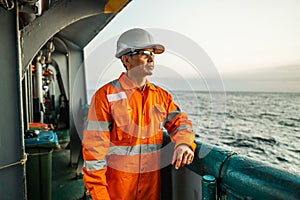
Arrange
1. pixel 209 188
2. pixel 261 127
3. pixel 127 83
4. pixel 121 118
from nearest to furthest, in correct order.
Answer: pixel 209 188
pixel 121 118
pixel 127 83
pixel 261 127

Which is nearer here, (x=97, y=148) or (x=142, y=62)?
(x=97, y=148)

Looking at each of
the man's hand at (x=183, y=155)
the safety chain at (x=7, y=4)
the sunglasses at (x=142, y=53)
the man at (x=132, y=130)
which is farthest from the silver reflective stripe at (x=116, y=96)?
the safety chain at (x=7, y=4)

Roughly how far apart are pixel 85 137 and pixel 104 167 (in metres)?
0.19

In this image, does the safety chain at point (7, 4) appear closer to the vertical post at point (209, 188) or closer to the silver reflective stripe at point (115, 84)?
the silver reflective stripe at point (115, 84)

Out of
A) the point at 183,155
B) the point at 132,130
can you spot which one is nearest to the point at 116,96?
the point at 132,130

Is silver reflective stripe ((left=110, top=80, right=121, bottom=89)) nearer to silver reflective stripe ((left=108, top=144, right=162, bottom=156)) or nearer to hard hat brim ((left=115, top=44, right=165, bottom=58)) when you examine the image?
hard hat brim ((left=115, top=44, right=165, bottom=58))

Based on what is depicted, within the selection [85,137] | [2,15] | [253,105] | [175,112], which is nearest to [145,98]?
[175,112]

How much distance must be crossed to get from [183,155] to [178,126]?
236mm

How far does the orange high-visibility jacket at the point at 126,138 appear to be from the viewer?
3.77ft

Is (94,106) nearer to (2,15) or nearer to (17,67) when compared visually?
(17,67)

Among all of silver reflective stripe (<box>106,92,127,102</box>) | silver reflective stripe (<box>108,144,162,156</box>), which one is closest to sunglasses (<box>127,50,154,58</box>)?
silver reflective stripe (<box>106,92,127,102</box>)

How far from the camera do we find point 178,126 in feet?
4.32

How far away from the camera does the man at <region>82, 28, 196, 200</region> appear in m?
1.15

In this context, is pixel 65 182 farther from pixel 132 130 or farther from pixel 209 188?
pixel 209 188
